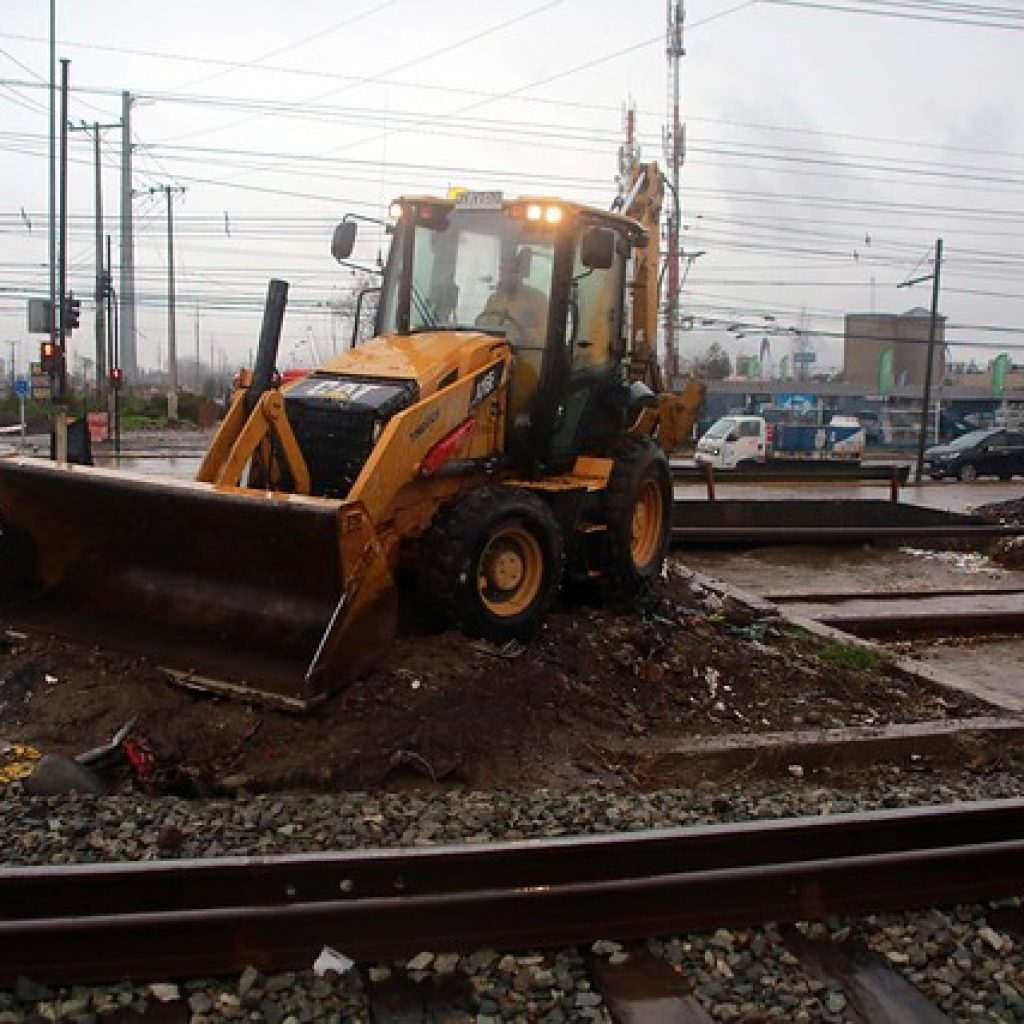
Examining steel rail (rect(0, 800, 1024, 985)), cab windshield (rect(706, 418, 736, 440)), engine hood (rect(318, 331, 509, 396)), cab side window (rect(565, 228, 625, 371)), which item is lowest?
cab windshield (rect(706, 418, 736, 440))

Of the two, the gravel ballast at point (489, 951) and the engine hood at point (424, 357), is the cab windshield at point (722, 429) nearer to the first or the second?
the engine hood at point (424, 357)

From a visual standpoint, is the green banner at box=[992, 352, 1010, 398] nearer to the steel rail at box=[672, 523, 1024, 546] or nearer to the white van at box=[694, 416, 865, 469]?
the white van at box=[694, 416, 865, 469]

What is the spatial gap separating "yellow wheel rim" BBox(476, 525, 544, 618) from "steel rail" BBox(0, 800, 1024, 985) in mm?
3169

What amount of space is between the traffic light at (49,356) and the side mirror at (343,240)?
20603 mm

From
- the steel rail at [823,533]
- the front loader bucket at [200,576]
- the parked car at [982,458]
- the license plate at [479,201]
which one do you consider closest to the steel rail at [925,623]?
the steel rail at [823,533]

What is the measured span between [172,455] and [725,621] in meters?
27.1

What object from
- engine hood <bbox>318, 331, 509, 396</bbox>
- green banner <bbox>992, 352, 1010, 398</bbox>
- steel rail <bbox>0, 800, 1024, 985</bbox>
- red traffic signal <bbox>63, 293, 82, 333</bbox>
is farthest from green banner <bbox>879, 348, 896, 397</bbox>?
steel rail <bbox>0, 800, 1024, 985</bbox>

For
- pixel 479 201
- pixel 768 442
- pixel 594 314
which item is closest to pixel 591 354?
pixel 594 314

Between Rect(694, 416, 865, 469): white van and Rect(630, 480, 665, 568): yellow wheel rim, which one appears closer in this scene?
Rect(630, 480, 665, 568): yellow wheel rim

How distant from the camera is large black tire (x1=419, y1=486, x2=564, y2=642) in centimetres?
738

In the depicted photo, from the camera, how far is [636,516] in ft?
33.0

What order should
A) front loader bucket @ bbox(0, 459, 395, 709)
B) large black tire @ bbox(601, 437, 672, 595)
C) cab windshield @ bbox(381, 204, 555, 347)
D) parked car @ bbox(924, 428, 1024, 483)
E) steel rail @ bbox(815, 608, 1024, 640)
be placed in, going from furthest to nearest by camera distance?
parked car @ bbox(924, 428, 1024, 483) → steel rail @ bbox(815, 608, 1024, 640) → large black tire @ bbox(601, 437, 672, 595) → cab windshield @ bbox(381, 204, 555, 347) → front loader bucket @ bbox(0, 459, 395, 709)

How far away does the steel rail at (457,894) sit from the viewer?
12.8ft

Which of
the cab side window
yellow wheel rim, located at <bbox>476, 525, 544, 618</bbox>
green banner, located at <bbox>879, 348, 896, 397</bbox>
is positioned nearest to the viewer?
yellow wheel rim, located at <bbox>476, 525, 544, 618</bbox>
